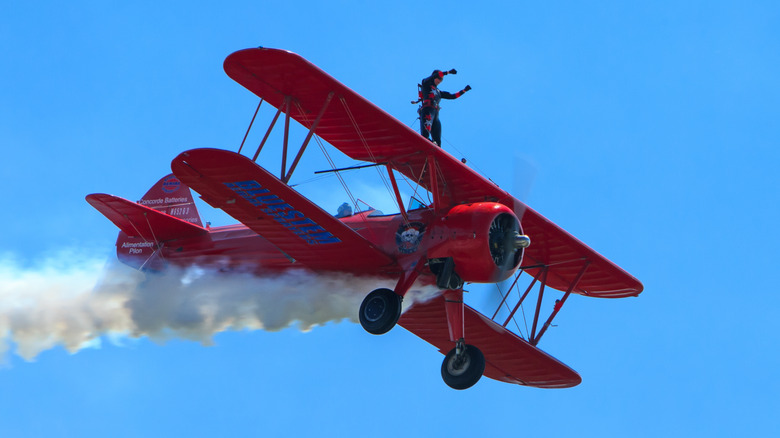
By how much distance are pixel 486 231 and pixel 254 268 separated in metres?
4.19

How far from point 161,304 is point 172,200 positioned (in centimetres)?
191

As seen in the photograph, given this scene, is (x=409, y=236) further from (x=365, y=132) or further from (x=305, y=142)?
(x=305, y=142)

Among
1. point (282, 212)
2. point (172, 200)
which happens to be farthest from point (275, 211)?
point (172, 200)

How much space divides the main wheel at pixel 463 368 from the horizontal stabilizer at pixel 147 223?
15.5 feet

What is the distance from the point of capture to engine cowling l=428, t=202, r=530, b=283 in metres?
13.5

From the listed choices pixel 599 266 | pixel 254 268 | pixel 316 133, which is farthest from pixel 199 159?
pixel 599 266

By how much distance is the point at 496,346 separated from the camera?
16.6 metres

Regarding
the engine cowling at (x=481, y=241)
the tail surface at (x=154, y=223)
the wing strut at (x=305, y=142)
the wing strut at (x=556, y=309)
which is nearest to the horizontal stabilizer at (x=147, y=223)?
the tail surface at (x=154, y=223)

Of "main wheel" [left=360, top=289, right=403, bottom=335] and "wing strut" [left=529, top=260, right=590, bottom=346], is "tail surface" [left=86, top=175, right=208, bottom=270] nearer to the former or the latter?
"main wheel" [left=360, top=289, right=403, bottom=335]

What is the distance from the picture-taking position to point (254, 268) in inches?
624

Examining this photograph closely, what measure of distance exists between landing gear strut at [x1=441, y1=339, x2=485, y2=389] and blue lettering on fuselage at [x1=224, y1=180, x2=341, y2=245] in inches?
93.1

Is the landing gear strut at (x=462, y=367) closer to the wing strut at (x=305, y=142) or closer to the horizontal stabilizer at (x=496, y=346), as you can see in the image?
the horizontal stabilizer at (x=496, y=346)

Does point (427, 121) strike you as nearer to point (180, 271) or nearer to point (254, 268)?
point (254, 268)

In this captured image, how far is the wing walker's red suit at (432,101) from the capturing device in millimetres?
15711
